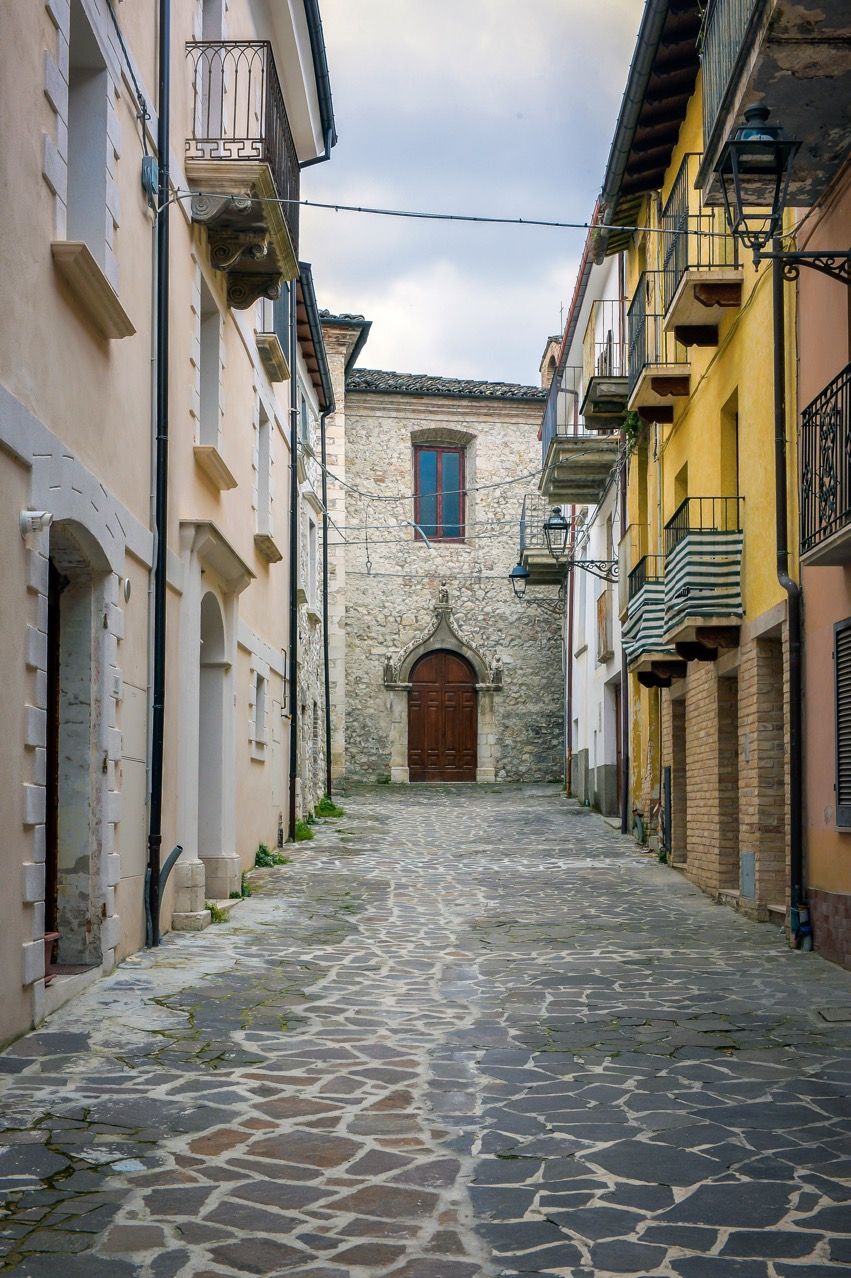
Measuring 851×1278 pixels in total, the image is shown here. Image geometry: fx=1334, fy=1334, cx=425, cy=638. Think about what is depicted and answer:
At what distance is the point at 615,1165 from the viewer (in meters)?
4.71

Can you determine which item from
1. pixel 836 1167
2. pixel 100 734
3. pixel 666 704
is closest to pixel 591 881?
pixel 666 704

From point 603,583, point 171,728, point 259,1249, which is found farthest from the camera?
point 603,583

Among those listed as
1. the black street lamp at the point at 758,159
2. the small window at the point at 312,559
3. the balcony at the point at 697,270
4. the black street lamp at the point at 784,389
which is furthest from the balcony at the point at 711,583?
the small window at the point at 312,559

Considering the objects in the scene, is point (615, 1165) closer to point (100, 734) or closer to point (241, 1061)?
point (241, 1061)

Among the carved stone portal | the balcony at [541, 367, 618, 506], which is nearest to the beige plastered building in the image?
the balcony at [541, 367, 618, 506]

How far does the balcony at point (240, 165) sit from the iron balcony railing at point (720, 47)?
3.59 meters

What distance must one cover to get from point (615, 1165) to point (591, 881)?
9654mm

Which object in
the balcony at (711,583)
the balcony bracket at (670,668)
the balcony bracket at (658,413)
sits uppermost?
the balcony bracket at (658,413)

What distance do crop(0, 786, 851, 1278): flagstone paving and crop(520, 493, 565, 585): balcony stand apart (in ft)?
58.8

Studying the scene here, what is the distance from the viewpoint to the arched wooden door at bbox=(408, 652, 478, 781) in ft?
103

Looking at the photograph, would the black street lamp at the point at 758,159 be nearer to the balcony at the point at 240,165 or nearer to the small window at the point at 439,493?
the balcony at the point at 240,165

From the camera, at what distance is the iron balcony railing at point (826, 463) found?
27.5 feet

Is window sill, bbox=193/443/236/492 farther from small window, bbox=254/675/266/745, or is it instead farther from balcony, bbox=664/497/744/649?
balcony, bbox=664/497/744/649

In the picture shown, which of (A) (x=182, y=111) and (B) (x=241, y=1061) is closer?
(B) (x=241, y=1061)
